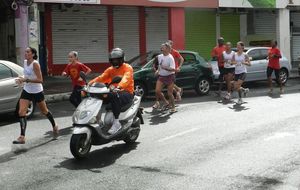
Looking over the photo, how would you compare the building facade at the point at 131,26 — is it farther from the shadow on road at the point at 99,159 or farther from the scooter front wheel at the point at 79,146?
the scooter front wheel at the point at 79,146

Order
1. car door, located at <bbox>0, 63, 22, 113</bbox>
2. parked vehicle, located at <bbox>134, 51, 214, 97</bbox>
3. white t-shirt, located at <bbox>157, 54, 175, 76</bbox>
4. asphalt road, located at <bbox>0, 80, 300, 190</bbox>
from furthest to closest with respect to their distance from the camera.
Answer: parked vehicle, located at <bbox>134, 51, 214, 97</bbox> < white t-shirt, located at <bbox>157, 54, 175, 76</bbox> < car door, located at <bbox>0, 63, 22, 113</bbox> < asphalt road, located at <bbox>0, 80, 300, 190</bbox>

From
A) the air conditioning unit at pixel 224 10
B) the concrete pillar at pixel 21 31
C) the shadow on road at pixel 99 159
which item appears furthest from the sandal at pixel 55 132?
the air conditioning unit at pixel 224 10

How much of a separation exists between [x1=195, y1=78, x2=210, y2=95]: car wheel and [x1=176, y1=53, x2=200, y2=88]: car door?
0.21m

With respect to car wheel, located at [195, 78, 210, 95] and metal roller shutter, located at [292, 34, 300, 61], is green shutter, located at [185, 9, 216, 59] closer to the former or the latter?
metal roller shutter, located at [292, 34, 300, 61]

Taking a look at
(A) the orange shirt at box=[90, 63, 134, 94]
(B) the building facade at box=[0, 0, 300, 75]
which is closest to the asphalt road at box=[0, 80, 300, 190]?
(A) the orange shirt at box=[90, 63, 134, 94]

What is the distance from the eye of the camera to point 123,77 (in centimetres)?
859

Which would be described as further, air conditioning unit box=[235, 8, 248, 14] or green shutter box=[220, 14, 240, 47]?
green shutter box=[220, 14, 240, 47]

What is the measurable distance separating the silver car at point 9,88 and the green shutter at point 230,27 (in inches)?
634

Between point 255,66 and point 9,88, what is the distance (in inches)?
389

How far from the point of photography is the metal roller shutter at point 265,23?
28.3m

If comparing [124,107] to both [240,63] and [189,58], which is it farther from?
[189,58]

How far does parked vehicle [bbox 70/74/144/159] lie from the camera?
7.93 m

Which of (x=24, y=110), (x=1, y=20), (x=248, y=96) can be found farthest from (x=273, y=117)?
(x=1, y=20)

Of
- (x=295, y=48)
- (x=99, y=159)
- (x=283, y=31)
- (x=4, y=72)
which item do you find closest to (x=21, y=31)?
(x=4, y=72)
